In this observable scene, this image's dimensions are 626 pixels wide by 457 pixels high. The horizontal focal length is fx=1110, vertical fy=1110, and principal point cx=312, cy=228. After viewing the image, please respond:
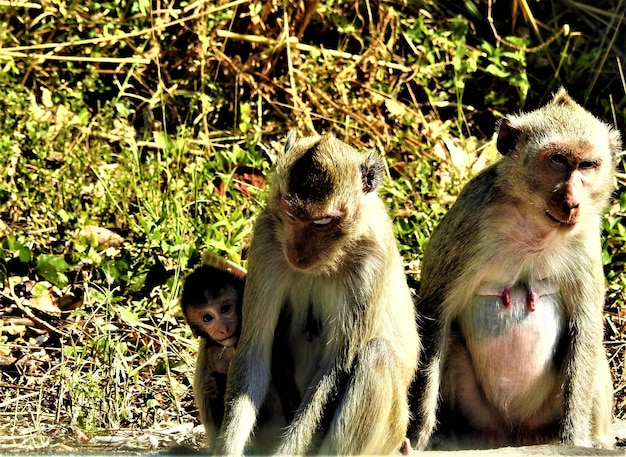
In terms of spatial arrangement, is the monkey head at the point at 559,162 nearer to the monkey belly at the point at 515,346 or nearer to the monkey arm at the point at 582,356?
the monkey arm at the point at 582,356

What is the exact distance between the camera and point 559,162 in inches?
237

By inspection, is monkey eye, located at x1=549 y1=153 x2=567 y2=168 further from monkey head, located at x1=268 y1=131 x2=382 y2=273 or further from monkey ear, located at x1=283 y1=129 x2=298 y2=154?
monkey ear, located at x1=283 y1=129 x2=298 y2=154

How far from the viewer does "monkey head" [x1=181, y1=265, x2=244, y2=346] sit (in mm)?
6211

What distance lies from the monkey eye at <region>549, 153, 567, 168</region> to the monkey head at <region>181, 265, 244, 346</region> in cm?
193

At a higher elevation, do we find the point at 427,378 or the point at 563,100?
the point at 563,100

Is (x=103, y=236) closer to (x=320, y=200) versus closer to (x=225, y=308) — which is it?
(x=225, y=308)

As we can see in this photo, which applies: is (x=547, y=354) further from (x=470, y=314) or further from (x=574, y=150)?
(x=574, y=150)

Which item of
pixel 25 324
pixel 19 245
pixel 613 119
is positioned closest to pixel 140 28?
pixel 19 245

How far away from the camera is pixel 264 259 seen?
5879mm

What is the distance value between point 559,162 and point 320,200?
138 centimetres

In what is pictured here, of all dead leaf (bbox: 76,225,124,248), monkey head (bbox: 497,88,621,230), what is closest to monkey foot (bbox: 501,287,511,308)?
monkey head (bbox: 497,88,621,230)

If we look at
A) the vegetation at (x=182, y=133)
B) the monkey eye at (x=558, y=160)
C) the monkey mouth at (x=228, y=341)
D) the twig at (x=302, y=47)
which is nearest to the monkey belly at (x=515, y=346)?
the monkey eye at (x=558, y=160)

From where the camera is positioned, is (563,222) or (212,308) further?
(212,308)

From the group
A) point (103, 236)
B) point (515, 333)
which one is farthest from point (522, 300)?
point (103, 236)
